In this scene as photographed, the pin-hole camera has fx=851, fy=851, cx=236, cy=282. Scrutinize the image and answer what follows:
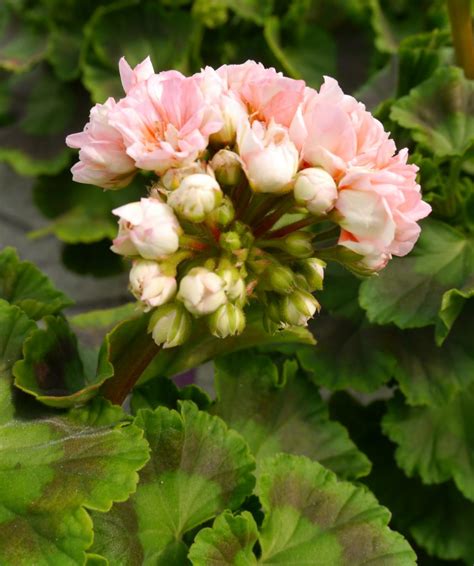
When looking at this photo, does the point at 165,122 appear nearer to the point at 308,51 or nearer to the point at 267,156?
the point at 267,156

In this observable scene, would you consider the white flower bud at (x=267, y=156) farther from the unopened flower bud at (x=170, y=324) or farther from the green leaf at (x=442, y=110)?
the green leaf at (x=442, y=110)

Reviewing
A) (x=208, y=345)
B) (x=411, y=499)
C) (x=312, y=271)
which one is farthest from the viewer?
(x=411, y=499)

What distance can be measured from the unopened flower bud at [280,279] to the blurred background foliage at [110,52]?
1098 mm

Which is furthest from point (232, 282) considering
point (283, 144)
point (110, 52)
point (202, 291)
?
point (110, 52)

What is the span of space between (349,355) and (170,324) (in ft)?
1.62

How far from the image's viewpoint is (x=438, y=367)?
1.20m

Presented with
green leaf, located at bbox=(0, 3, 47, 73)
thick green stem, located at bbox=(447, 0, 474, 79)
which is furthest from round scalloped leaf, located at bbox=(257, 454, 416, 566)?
green leaf, located at bbox=(0, 3, 47, 73)

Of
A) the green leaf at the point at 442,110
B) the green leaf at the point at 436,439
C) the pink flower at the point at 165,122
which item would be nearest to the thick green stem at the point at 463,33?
the green leaf at the point at 442,110

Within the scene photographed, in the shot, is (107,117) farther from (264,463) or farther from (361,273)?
(264,463)

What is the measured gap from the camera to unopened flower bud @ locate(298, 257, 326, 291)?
84 cm

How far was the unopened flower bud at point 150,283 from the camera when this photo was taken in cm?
76

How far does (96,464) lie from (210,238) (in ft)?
0.81

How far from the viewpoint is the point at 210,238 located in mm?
833

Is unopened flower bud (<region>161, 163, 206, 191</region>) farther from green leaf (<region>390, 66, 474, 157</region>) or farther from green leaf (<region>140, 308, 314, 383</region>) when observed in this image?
green leaf (<region>390, 66, 474, 157</region>)
